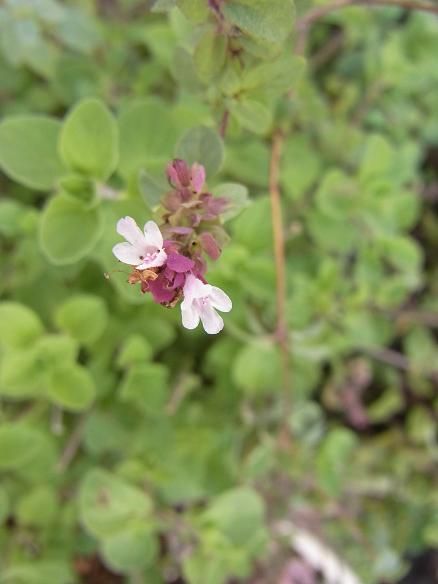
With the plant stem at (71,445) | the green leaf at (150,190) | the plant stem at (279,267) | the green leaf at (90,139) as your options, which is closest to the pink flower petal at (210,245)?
the green leaf at (150,190)

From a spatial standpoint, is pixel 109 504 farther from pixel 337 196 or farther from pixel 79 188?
pixel 337 196

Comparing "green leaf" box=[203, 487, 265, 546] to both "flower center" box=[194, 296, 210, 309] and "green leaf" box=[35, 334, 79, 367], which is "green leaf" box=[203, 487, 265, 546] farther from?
"flower center" box=[194, 296, 210, 309]

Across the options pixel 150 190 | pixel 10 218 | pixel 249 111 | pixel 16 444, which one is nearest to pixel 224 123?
pixel 249 111

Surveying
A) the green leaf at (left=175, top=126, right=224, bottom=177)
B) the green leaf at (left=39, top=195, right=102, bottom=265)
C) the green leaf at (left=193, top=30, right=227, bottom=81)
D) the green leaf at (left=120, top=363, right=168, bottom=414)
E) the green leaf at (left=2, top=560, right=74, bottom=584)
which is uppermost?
the green leaf at (left=193, top=30, right=227, bottom=81)

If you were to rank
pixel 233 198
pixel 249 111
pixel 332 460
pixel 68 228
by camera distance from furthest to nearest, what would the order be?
pixel 332 460 < pixel 68 228 < pixel 249 111 < pixel 233 198

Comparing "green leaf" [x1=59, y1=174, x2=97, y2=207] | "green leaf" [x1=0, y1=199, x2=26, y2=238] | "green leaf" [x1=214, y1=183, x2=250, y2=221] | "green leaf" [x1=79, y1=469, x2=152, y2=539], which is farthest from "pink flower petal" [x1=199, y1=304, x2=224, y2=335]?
"green leaf" [x1=79, y1=469, x2=152, y2=539]

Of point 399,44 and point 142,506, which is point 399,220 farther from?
point 142,506
